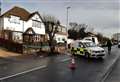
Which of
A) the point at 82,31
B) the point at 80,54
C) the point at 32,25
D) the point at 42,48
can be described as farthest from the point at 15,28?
the point at 82,31

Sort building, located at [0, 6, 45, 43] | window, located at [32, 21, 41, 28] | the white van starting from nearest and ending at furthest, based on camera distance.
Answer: the white van < building, located at [0, 6, 45, 43] < window, located at [32, 21, 41, 28]

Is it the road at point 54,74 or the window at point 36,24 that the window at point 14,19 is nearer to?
the window at point 36,24

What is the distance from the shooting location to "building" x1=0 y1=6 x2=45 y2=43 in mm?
61912

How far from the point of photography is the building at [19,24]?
6191 cm

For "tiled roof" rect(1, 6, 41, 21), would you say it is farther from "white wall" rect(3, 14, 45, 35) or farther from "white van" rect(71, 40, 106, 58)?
"white van" rect(71, 40, 106, 58)

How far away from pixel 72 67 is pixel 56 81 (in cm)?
674

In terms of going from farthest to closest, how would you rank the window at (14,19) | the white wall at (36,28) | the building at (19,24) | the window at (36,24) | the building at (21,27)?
the window at (36,24), the white wall at (36,28), the window at (14,19), the building at (19,24), the building at (21,27)

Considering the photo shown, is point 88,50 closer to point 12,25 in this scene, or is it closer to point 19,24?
point 12,25

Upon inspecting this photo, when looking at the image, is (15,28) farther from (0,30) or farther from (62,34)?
(62,34)

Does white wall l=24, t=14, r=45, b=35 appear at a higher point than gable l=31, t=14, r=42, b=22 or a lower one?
lower

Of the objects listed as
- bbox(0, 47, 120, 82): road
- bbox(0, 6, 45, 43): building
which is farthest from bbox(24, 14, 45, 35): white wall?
bbox(0, 47, 120, 82): road

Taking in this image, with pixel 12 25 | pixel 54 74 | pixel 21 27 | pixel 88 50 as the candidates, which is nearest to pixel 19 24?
pixel 21 27

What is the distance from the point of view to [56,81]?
14945mm

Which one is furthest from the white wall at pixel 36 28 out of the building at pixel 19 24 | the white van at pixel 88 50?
the white van at pixel 88 50
